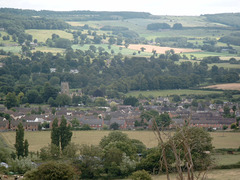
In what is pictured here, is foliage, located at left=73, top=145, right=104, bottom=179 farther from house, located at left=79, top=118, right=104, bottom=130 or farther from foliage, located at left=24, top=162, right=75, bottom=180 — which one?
house, located at left=79, top=118, right=104, bottom=130

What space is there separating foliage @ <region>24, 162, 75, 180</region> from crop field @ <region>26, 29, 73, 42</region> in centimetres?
14364

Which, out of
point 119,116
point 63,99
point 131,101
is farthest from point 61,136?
point 131,101

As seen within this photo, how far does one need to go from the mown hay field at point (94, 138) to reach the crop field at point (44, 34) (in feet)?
376

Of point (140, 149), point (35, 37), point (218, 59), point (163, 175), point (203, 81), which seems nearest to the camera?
point (163, 175)

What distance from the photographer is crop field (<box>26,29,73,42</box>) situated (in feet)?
572

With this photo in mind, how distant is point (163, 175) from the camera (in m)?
36.8

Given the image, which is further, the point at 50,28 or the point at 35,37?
the point at 50,28

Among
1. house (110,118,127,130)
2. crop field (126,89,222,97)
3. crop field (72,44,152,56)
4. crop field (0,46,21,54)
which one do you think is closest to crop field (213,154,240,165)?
house (110,118,127,130)

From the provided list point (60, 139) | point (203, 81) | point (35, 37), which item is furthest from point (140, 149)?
point (35, 37)

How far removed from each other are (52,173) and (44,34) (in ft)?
505

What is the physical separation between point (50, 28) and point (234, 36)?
69022 mm

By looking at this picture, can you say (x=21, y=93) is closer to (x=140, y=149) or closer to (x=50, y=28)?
(x=140, y=149)

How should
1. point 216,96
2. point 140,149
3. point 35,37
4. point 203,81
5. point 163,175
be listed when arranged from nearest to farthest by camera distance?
point 163,175, point 140,149, point 216,96, point 203,81, point 35,37

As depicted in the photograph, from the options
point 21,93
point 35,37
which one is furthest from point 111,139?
point 35,37
